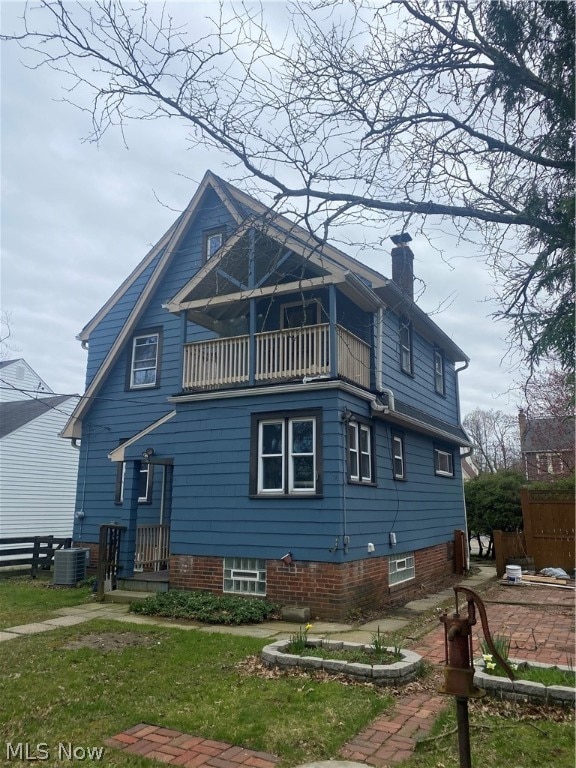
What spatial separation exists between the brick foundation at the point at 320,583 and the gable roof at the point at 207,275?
491cm

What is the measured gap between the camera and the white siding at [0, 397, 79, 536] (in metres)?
21.7

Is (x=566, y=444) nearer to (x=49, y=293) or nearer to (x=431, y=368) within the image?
(x=431, y=368)

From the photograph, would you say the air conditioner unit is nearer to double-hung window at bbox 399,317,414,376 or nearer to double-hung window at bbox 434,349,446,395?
double-hung window at bbox 399,317,414,376

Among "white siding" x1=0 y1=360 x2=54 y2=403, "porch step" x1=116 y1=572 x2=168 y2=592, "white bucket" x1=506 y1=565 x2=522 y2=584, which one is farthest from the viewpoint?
"white siding" x1=0 y1=360 x2=54 y2=403

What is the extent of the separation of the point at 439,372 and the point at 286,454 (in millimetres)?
8526

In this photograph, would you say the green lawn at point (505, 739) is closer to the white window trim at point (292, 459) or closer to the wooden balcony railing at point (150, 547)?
the white window trim at point (292, 459)

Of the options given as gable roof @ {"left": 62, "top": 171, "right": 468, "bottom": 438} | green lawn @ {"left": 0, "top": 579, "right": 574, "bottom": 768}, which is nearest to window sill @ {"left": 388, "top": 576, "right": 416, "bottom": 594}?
green lawn @ {"left": 0, "top": 579, "right": 574, "bottom": 768}

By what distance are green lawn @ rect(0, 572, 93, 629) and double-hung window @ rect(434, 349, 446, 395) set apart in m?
11.1

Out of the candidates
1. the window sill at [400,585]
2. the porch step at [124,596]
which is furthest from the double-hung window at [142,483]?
the window sill at [400,585]

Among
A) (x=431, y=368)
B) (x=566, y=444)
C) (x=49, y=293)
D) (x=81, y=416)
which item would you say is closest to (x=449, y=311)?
(x=431, y=368)

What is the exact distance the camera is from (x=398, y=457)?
13.9 metres

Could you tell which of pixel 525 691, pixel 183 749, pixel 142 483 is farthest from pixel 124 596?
pixel 525 691

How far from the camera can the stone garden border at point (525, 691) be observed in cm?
495

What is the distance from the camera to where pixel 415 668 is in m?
6.07
